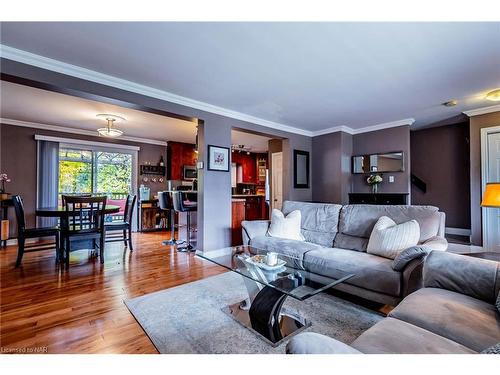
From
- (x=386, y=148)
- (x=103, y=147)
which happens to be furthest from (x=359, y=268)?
(x=103, y=147)

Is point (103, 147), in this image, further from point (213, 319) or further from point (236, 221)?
point (213, 319)

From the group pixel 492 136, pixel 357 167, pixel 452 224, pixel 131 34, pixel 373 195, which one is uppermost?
pixel 131 34

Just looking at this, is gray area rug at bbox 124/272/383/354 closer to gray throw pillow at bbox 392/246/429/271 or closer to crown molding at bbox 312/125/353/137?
gray throw pillow at bbox 392/246/429/271

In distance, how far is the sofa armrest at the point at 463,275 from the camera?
1.41 meters

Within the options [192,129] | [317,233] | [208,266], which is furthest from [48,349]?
[192,129]

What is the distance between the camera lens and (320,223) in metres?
3.22

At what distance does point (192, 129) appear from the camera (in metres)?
5.34

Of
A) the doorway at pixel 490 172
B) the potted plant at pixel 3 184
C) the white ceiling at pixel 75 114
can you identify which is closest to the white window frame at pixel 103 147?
the white ceiling at pixel 75 114

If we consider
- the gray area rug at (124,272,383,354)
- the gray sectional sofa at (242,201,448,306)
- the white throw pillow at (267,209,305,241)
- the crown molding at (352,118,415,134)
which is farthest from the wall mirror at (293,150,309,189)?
the gray area rug at (124,272,383,354)

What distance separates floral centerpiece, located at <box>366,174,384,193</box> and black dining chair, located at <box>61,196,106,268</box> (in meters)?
4.84

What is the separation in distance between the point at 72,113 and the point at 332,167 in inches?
200
